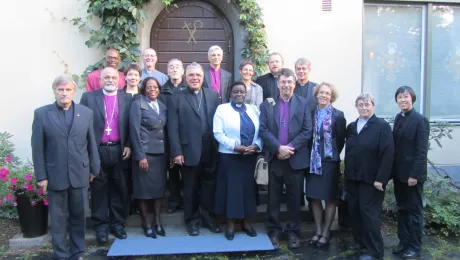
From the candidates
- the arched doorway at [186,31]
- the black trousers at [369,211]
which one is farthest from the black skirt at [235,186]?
the arched doorway at [186,31]

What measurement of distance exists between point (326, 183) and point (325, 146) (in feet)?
1.31

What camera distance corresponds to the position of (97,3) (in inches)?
223

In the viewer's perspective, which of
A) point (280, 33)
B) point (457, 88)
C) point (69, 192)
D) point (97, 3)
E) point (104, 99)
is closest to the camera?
point (69, 192)

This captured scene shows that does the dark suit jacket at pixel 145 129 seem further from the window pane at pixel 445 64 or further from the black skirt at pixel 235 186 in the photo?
the window pane at pixel 445 64

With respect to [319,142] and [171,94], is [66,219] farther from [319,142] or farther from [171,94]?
[319,142]

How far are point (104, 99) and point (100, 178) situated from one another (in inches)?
33.3

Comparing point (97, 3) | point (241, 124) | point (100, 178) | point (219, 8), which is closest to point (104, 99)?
point (100, 178)

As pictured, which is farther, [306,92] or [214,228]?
[306,92]

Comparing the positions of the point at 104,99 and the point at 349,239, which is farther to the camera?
the point at 349,239

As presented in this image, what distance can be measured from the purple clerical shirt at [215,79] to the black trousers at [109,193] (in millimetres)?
1386

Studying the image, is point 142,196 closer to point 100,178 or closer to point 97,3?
point 100,178

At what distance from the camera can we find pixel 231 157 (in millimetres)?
4398

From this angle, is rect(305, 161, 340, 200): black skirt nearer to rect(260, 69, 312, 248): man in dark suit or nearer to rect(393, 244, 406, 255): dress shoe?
rect(260, 69, 312, 248): man in dark suit

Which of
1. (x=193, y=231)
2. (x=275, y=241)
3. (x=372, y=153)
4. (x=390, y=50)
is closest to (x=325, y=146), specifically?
(x=372, y=153)
